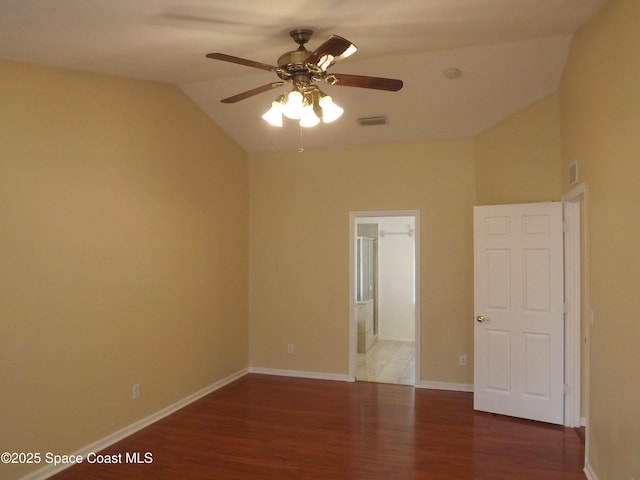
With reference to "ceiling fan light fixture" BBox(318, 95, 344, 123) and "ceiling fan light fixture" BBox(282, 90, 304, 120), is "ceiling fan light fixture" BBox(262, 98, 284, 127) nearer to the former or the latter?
"ceiling fan light fixture" BBox(282, 90, 304, 120)

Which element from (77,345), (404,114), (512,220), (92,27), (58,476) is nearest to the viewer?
(92,27)

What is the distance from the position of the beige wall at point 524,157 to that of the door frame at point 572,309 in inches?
11.1

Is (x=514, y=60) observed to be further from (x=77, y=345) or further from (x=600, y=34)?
(x=77, y=345)

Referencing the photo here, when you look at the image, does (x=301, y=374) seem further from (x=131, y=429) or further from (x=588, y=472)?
(x=588, y=472)

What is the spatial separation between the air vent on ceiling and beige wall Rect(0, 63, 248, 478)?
1678 mm

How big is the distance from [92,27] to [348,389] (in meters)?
4.16

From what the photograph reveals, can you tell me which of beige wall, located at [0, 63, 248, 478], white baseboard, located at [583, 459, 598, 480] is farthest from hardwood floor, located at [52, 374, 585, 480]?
beige wall, located at [0, 63, 248, 478]

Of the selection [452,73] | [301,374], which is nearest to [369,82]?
[452,73]

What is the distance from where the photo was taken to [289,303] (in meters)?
5.51

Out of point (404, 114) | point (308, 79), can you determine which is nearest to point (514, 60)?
point (404, 114)

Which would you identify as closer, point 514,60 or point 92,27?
point 92,27

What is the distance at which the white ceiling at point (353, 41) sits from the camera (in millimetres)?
2451

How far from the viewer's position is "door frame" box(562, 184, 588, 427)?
387 cm

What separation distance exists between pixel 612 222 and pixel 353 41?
6.81ft
